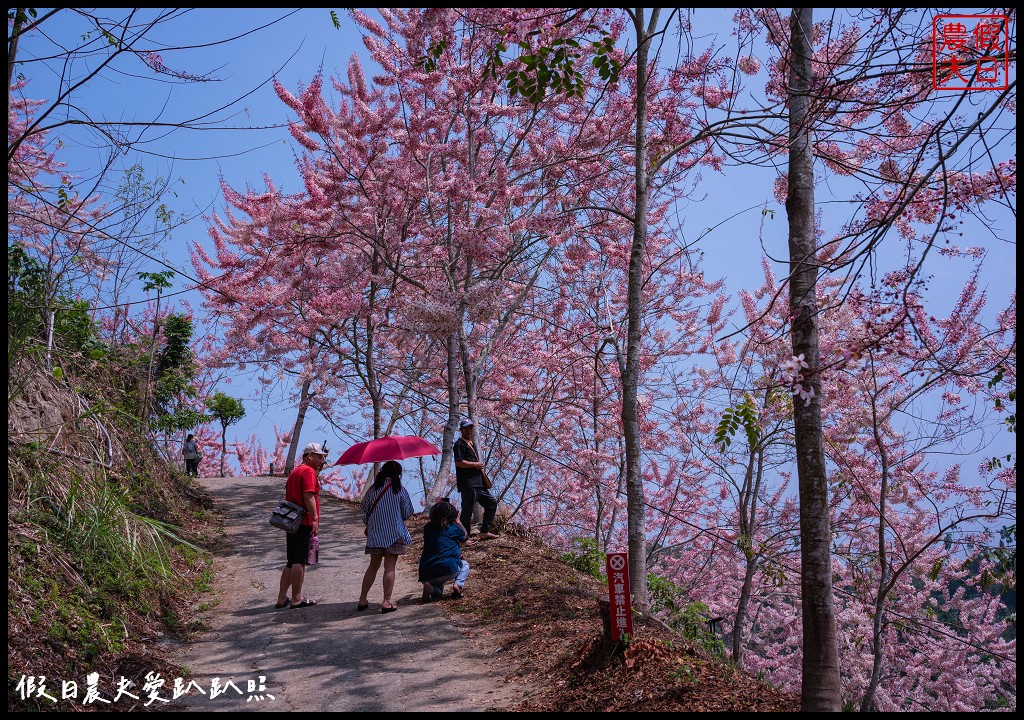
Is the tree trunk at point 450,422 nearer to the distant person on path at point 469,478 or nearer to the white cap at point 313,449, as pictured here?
the distant person on path at point 469,478

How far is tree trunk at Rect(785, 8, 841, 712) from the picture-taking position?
15.6 ft

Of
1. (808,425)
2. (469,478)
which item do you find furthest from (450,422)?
(808,425)

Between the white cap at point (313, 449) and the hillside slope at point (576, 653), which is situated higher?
the white cap at point (313, 449)

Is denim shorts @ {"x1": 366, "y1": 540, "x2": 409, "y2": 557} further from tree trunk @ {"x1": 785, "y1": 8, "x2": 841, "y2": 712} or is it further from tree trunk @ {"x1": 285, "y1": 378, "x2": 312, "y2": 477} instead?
tree trunk @ {"x1": 285, "y1": 378, "x2": 312, "y2": 477}

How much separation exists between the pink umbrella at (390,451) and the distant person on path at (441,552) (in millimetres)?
699

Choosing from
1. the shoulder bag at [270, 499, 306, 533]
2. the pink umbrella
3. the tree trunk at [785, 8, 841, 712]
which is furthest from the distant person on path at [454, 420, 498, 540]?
the tree trunk at [785, 8, 841, 712]

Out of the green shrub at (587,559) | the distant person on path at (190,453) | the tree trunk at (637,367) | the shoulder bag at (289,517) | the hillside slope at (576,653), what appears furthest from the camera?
the distant person on path at (190,453)

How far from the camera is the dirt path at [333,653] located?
5602 mm

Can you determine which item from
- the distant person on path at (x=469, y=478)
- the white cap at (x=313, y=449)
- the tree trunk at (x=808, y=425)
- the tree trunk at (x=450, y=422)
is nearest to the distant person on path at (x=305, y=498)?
the white cap at (x=313, y=449)

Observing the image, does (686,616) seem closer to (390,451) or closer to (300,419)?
(390,451)

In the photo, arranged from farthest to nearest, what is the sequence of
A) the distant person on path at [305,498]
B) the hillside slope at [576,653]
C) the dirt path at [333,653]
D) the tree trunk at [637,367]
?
the distant person on path at [305,498] < the tree trunk at [637,367] < the dirt path at [333,653] < the hillside slope at [576,653]

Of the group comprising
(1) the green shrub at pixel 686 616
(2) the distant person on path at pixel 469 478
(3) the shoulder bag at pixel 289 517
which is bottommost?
(1) the green shrub at pixel 686 616

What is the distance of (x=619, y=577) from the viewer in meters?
5.68

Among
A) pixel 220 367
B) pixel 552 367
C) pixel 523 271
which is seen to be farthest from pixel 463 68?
pixel 220 367
